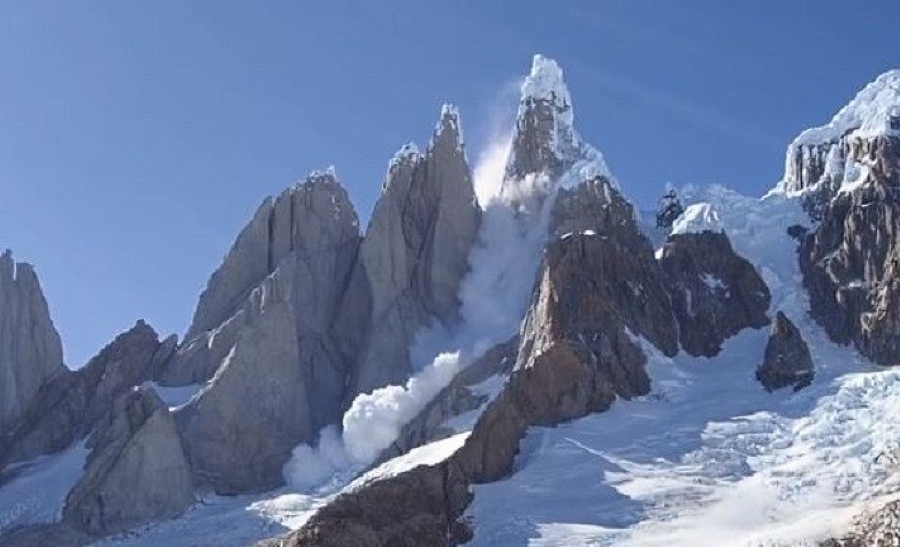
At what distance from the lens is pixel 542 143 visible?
16038cm

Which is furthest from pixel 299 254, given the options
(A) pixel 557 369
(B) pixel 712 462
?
(B) pixel 712 462

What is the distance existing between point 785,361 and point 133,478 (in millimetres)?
53310

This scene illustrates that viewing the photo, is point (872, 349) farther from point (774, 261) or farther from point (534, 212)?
point (534, 212)

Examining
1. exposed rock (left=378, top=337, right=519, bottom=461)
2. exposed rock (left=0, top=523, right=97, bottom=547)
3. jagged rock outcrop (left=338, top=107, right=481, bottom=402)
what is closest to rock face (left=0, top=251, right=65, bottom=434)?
exposed rock (left=0, top=523, right=97, bottom=547)

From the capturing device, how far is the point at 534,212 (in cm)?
15950

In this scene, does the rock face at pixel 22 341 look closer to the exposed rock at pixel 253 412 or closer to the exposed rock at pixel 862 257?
the exposed rock at pixel 253 412

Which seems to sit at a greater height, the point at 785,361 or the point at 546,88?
the point at 546,88

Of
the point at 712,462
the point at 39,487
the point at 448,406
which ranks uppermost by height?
the point at 39,487

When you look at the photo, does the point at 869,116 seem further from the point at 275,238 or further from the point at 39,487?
the point at 39,487

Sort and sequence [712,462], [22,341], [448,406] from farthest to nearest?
[22,341] < [448,406] < [712,462]

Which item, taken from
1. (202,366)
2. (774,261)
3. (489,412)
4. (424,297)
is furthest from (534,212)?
(489,412)

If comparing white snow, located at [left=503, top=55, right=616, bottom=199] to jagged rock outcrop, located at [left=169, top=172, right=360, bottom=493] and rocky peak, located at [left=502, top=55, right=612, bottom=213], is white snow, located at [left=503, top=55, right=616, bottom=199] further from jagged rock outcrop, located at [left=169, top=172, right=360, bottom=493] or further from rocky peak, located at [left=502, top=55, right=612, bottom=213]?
jagged rock outcrop, located at [left=169, top=172, right=360, bottom=493]

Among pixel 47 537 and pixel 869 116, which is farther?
pixel 869 116

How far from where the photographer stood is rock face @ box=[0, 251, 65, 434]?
156750 mm
